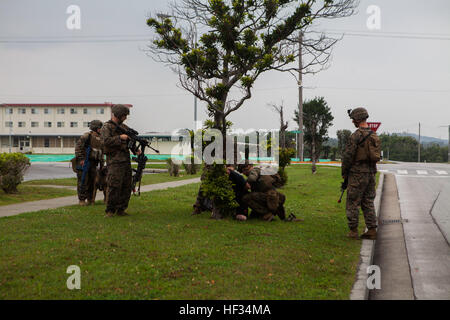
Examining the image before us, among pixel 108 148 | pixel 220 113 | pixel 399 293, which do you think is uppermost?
pixel 220 113

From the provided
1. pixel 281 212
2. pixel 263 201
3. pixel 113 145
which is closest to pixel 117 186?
pixel 113 145

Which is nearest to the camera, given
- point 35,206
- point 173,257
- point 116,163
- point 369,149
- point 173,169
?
point 173,257

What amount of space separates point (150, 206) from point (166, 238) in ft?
14.4

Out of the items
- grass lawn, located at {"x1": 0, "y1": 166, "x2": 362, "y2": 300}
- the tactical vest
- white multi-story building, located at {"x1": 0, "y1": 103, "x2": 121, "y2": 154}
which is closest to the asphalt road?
grass lawn, located at {"x1": 0, "y1": 166, "x2": 362, "y2": 300}

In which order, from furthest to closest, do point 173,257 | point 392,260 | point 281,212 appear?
1. point 281,212
2. point 392,260
3. point 173,257

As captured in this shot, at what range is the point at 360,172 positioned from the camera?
24.8 feet

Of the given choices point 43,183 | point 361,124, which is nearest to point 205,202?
point 361,124

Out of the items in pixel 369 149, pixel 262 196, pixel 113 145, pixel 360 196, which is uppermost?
pixel 113 145

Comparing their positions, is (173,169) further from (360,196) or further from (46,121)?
(46,121)

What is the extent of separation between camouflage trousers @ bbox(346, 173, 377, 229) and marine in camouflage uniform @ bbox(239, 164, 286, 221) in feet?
5.98

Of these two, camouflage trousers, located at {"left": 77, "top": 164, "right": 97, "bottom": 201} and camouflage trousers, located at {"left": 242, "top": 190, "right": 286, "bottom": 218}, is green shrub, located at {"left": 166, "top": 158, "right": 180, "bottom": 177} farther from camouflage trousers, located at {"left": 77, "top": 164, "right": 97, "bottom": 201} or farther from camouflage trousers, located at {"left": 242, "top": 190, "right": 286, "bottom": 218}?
camouflage trousers, located at {"left": 242, "top": 190, "right": 286, "bottom": 218}

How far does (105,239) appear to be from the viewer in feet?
22.2

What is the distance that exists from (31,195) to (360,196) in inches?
401
